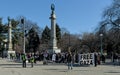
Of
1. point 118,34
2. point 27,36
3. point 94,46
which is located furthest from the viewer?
point 27,36

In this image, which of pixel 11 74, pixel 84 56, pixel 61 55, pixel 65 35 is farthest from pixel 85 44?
pixel 11 74

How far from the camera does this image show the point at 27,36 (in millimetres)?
116250

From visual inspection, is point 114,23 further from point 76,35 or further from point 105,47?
point 76,35

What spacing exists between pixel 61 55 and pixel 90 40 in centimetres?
5227

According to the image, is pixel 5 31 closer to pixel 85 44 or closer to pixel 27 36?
pixel 27 36

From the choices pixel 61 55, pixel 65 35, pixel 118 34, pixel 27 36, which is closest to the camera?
pixel 61 55

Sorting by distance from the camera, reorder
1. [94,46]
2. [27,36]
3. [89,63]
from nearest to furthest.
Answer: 1. [89,63]
2. [94,46]
3. [27,36]

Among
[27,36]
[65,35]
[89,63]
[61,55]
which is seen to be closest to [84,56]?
[89,63]

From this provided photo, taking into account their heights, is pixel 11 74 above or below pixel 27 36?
below

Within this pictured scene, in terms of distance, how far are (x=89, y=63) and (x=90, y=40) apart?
6386cm

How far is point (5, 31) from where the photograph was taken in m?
103

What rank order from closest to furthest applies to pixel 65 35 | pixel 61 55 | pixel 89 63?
pixel 89 63
pixel 61 55
pixel 65 35

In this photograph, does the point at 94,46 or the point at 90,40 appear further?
the point at 90,40

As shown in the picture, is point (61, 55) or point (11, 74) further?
point (61, 55)
